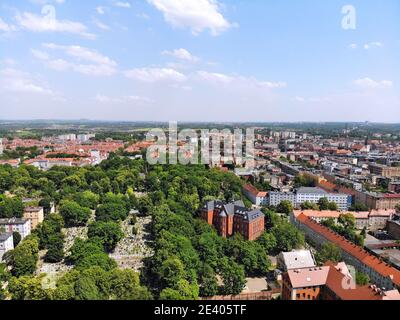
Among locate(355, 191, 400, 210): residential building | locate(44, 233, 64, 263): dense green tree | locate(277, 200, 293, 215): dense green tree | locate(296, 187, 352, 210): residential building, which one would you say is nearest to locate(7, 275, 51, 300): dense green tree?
locate(44, 233, 64, 263): dense green tree

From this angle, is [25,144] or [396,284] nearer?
[396,284]

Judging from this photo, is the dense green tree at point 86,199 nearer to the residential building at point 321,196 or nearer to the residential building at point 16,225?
the residential building at point 16,225

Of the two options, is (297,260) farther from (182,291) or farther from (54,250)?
(54,250)

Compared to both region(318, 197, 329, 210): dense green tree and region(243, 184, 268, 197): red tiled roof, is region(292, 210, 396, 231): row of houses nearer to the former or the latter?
region(318, 197, 329, 210): dense green tree

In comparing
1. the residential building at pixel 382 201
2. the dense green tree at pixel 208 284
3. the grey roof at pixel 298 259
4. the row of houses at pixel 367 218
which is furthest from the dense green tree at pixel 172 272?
the residential building at pixel 382 201

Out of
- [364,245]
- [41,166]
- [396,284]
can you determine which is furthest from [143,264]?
[41,166]
